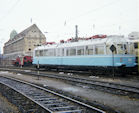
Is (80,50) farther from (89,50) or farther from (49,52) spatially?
(49,52)

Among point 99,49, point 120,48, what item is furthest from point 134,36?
point 99,49

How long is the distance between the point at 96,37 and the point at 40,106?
11.3m

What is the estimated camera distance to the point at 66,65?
1873cm

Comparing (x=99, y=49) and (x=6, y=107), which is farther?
(x=99, y=49)

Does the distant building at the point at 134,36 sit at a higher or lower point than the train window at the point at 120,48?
higher

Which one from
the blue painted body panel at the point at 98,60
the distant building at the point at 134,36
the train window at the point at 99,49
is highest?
the distant building at the point at 134,36

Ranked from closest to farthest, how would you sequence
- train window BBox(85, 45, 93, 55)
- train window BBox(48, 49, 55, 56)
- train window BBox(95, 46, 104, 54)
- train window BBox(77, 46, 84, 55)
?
train window BBox(95, 46, 104, 54) → train window BBox(85, 45, 93, 55) → train window BBox(77, 46, 84, 55) → train window BBox(48, 49, 55, 56)

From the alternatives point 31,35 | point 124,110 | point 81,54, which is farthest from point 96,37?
point 31,35

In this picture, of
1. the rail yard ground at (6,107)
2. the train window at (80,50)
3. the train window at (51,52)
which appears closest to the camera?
the rail yard ground at (6,107)

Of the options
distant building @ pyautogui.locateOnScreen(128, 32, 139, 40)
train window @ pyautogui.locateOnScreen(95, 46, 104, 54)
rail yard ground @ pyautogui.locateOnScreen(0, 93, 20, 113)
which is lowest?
rail yard ground @ pyautogui.locateOnScreen(0, 93, 20, 113)

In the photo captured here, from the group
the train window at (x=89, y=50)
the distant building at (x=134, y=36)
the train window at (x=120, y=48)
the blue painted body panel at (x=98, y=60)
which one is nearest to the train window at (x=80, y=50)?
the blue painted body panel at (x=98, y=60)

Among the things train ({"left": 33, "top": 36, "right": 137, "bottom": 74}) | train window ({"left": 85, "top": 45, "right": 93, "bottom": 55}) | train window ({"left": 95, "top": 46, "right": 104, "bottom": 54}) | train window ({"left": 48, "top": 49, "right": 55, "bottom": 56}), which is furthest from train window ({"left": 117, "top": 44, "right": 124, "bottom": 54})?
train window ({"left": 48, "top": 49, "right": 55, "bottom": 56})

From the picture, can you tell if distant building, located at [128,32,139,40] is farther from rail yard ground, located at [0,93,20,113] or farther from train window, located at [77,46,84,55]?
rail yard ground, located at [0,93,20,113]

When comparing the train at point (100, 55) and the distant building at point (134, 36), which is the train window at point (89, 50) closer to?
the train at point (100, 55)
